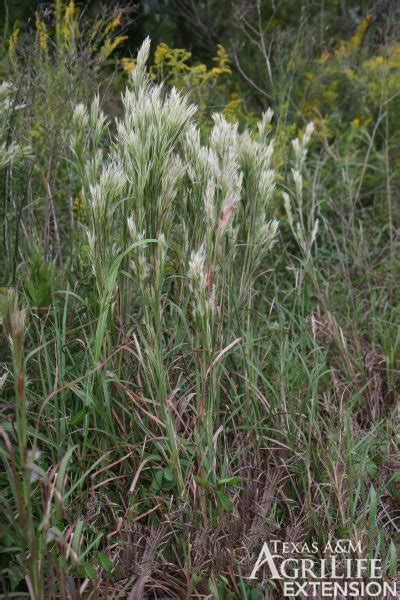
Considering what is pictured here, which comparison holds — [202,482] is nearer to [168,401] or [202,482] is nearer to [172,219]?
[168,401]

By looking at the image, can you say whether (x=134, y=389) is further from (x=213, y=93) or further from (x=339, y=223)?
(x=213, y=93)

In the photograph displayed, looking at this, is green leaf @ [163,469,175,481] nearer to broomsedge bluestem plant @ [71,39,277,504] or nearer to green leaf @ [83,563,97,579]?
broomsedge bluestem plant @ [71,39,277,504]

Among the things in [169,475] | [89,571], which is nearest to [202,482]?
[169,475]

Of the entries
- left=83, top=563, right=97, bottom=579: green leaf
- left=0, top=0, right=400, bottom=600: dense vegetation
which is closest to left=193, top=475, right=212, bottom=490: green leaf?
left=0, top=0, right=400, bottom=600: dense vegetation

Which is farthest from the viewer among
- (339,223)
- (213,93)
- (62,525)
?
(213,93)

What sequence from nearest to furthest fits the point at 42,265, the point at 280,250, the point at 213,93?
the point at 42,265 → the point at 280,250 → the point at 213,93

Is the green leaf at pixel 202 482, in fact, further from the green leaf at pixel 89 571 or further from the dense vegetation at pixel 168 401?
the green leaf at pixel 89 571

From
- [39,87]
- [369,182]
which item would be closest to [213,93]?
[369,182]

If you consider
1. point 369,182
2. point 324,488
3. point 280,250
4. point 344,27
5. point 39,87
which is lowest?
point 324,488

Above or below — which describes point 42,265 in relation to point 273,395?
above

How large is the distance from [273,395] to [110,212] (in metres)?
0.92

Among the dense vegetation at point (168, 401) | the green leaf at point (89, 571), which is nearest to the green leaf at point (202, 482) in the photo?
the dense vegetation at point (168, 401)

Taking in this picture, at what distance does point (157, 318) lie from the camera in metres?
2.16

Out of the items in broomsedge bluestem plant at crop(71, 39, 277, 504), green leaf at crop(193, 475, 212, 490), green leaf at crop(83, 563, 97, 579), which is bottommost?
green leaf at crop(83, 563, 97, 579)
